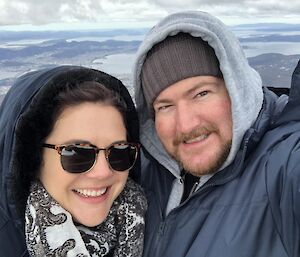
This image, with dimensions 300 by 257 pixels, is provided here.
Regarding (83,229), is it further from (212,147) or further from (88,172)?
(212,147)

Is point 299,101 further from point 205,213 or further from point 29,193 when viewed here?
point 29,193

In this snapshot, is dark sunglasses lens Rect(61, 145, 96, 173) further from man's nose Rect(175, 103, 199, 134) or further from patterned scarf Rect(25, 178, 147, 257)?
man's nose Rect(175, 103, 199, 134)

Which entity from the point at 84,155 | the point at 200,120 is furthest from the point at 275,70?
the point at 84,155

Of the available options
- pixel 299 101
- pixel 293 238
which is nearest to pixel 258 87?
pixel 299 101

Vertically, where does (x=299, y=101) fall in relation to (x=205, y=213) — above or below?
above

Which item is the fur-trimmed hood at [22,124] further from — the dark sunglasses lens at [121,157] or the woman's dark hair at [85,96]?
the dark sunglasses lens at [121,157]

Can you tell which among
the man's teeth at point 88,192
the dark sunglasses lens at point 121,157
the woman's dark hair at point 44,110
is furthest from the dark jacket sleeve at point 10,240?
the dark sunglasses lens at point 121,157

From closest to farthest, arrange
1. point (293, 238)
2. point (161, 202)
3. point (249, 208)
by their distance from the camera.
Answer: point (293, 238) < point (249, 208) < point (161, 202)

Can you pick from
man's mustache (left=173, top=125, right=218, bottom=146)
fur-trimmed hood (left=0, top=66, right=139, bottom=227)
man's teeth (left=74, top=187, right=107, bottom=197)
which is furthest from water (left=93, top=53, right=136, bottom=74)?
man's teeth (left=74, top=187, right=107, bottom=197)
